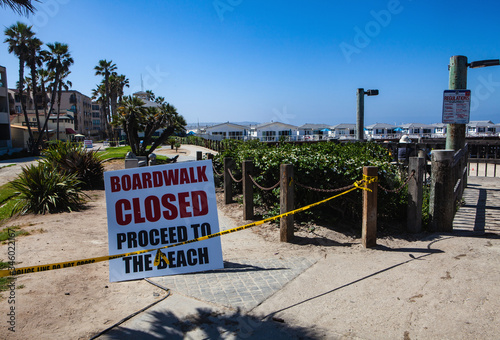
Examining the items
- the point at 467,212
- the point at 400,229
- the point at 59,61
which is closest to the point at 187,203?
the point at 400,229

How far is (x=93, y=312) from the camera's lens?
3.92 m

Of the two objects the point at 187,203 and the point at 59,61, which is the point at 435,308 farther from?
the point at 59,61

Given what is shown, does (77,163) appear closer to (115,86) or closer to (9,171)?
(9,171)

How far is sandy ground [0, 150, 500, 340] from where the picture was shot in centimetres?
348

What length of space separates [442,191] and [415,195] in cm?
49

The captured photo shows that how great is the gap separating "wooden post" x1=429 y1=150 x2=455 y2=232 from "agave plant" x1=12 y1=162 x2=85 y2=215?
26.2 ft

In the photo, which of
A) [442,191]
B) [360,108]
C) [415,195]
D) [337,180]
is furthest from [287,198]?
[360,108]

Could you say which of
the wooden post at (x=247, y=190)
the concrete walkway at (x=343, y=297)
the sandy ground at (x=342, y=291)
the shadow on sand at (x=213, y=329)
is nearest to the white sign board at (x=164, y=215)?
the concrete walkway at (x=343, y=297)

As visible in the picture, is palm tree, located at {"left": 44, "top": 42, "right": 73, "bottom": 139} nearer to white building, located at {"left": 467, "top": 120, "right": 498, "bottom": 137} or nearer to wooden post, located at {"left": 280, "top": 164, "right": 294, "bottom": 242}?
wooden post, located at {"left": 280, "top": 164, "right": 294, "bottom": 242}

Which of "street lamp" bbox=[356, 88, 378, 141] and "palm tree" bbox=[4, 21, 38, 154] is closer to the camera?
"street lamp" bbox=[356, 88, 378, 141]

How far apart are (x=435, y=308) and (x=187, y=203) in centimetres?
318

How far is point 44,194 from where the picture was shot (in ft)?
28.7

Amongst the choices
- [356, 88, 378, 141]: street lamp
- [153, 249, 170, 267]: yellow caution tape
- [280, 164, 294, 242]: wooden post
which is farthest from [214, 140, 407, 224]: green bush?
[356, 88, 378, 141]: street lamp

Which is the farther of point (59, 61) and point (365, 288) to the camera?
point (59, 61)
